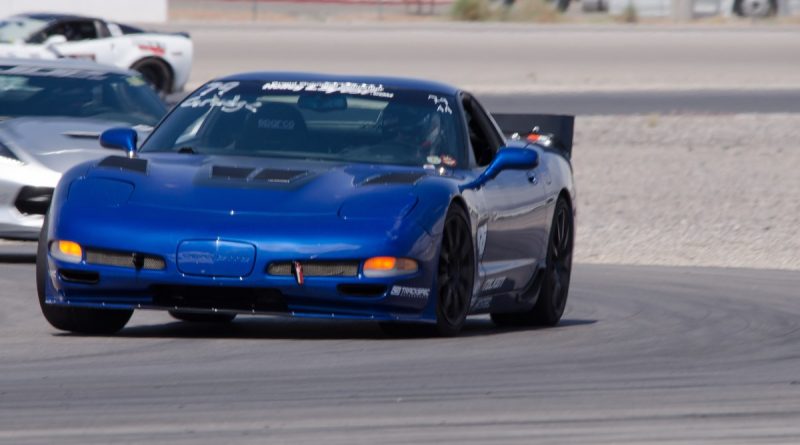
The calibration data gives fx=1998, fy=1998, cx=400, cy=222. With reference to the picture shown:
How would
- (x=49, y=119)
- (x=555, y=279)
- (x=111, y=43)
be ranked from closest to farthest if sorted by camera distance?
(x=555, y=279), (x=49, y=119), (x=111, y=43)

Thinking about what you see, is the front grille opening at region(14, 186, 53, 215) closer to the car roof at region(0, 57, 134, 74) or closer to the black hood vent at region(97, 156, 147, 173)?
the car roof at region(0, 57, 134, 74)

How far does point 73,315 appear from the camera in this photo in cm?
872

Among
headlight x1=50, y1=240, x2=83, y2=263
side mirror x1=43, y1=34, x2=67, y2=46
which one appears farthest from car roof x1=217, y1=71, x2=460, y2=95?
side mirror x1=43, y1=34, x2=67, y2=46

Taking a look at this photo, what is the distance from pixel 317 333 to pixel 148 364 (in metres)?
1.54

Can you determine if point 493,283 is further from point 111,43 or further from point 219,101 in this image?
point 111,43

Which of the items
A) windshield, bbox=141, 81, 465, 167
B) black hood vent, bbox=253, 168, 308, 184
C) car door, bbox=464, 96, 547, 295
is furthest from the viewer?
car door, bbox=464, 96, 547, 295

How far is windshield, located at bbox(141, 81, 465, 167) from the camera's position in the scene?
9.25 m

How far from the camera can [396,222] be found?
330 inches

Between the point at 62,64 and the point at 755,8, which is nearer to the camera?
the point at 62,64

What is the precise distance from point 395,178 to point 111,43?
23.9 meters

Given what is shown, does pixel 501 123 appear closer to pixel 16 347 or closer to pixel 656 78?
pixel 16 347

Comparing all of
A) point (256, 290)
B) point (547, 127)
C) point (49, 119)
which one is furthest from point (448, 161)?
point (49, 119)

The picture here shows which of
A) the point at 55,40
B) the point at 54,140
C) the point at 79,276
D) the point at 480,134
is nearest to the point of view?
the point at 79,276

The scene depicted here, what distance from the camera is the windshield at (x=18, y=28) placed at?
31.5 metres
